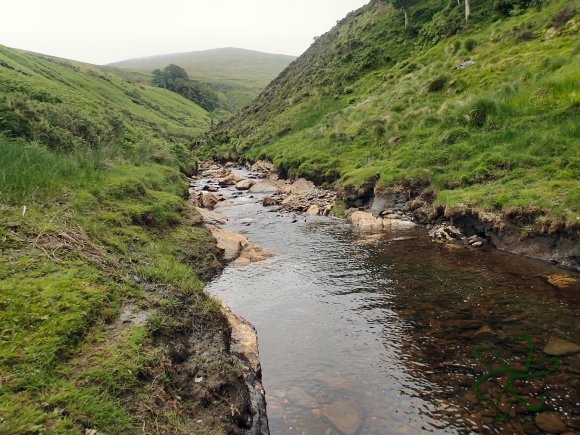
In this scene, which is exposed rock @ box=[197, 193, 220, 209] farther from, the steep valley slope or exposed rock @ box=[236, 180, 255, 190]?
the steep valley slope

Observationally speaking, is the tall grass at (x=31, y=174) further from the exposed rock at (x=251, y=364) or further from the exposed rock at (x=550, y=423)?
the exposed rock at (x=550, y=423)

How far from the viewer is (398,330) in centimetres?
1048

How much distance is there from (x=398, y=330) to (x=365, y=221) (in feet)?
39.9

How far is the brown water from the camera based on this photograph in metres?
7.44

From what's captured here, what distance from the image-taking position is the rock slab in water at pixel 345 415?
7.16 metres

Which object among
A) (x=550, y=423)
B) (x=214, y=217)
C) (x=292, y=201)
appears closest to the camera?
(x=550, y=423)

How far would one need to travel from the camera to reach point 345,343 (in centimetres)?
1010

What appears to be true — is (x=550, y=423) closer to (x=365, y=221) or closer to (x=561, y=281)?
(x=561, y=281)

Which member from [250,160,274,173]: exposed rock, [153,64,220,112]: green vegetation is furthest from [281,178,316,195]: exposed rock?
[153,64,220,112]: green vegetation

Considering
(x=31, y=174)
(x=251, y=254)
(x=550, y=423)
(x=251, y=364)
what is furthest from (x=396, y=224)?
(x=31, y=174)

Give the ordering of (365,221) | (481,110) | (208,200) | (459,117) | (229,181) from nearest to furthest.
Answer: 1. (365,221)
2. (481,110)
3. (459,117)
4. (208,200)
5. (229,181)

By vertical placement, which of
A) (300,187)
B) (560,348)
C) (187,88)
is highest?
(187,88)

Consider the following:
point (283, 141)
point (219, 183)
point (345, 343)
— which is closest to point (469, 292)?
point (345, 343)

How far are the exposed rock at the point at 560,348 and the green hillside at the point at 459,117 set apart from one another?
6.55 metres
